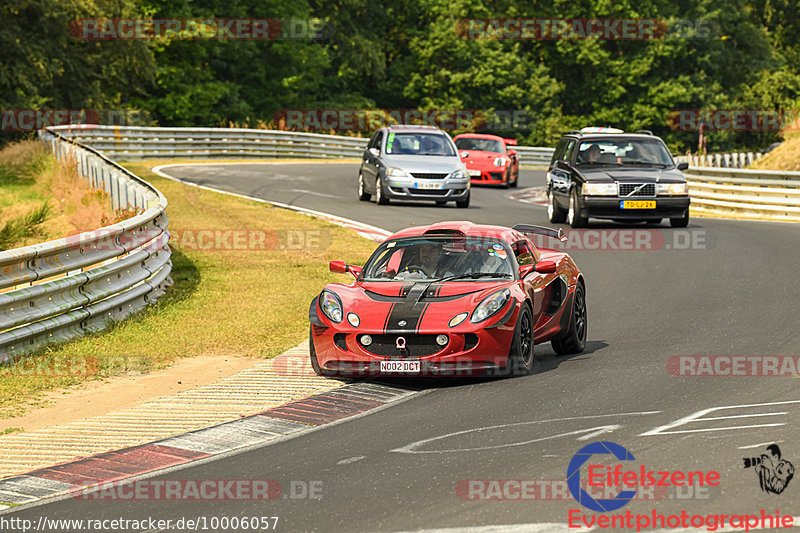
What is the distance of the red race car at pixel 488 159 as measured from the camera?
1351 inches

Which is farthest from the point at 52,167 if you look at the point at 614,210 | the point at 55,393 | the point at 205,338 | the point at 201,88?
the point at 201,88

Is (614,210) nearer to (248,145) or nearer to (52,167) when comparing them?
(52,167)

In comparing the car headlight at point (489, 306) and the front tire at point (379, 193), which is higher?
the car headlight at point (489, 306)

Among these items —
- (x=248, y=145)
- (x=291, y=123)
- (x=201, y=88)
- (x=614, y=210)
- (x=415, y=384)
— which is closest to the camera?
(x=415, y=384)

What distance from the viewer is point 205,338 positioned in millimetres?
12250

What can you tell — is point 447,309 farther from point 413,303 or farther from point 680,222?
point 680,222

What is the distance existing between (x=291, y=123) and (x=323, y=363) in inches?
1935

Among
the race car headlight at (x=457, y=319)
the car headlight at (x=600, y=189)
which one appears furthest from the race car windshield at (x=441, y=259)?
the car headlight at (x=600, y=189)
